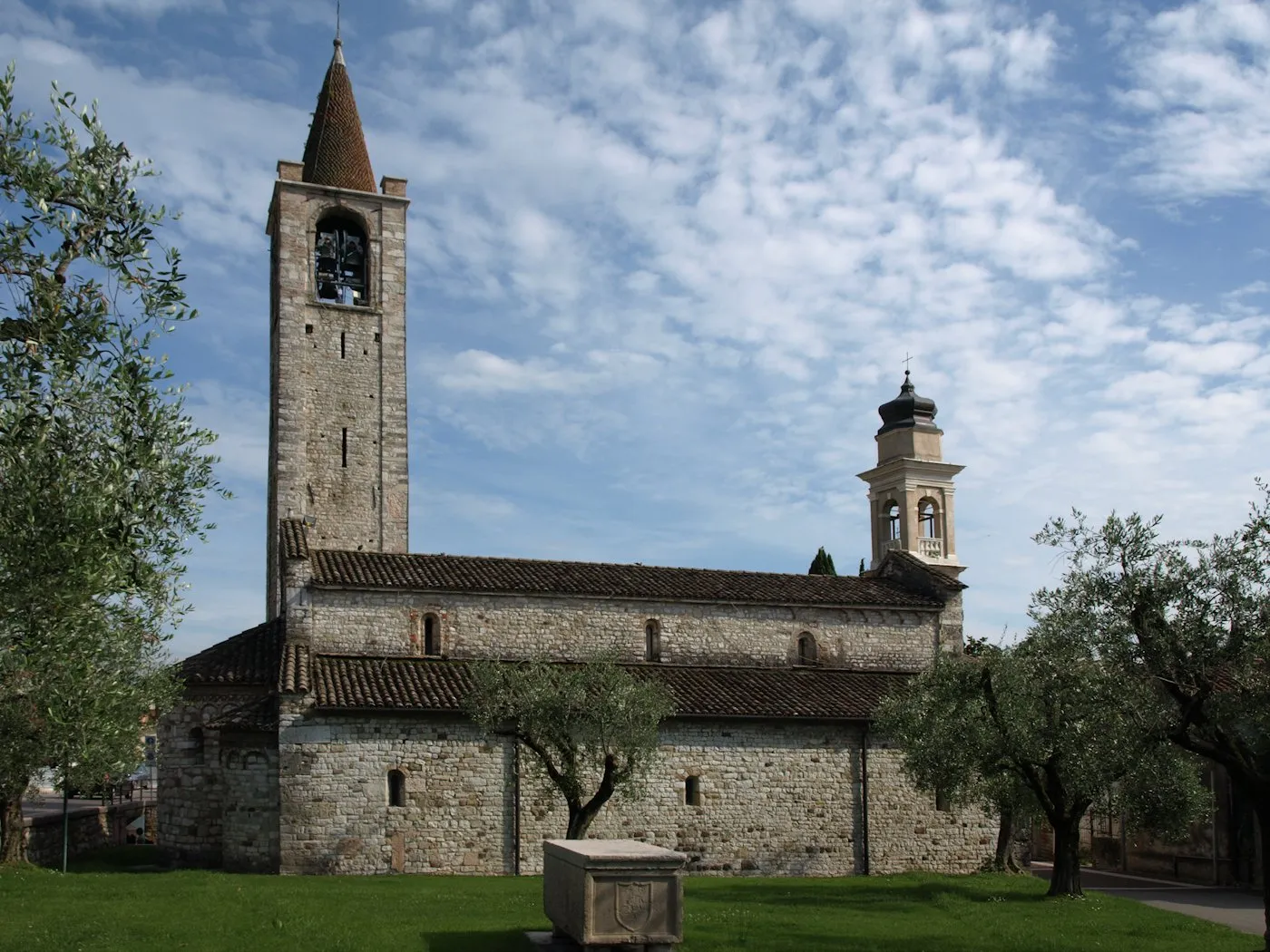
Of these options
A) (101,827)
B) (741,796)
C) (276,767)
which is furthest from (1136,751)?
(101,827)

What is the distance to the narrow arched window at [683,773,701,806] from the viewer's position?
2698cm

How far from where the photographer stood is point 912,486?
1505 inches

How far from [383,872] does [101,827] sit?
13039mm

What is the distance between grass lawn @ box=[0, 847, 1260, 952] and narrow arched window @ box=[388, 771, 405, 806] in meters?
1.80

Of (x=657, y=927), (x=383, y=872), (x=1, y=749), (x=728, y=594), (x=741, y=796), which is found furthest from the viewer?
(x=728, y=594)

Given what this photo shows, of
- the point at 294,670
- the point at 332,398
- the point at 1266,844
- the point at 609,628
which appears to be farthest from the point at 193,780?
the point at 1266,844

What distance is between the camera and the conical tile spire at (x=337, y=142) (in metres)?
38.0

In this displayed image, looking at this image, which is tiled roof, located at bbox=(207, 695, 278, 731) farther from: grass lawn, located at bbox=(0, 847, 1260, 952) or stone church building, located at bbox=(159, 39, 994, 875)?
grass lawn, located at bbox=(0, 847, 1260, 952)

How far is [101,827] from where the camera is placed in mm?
33500

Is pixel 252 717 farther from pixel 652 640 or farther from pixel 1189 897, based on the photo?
pixel 1189 897

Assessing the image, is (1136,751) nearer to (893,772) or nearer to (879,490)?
(893,772)

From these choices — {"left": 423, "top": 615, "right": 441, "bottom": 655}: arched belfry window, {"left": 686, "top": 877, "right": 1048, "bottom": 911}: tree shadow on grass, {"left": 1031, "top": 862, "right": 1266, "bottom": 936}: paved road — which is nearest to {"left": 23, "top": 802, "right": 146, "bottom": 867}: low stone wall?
{"left": 423, "top": 615, "right": 441, "bottom": 655}: arched belfry window

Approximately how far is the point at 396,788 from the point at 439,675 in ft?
9.43

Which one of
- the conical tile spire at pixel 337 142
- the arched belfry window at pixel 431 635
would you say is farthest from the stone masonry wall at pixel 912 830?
the conical tile spire at pixel 337 142
